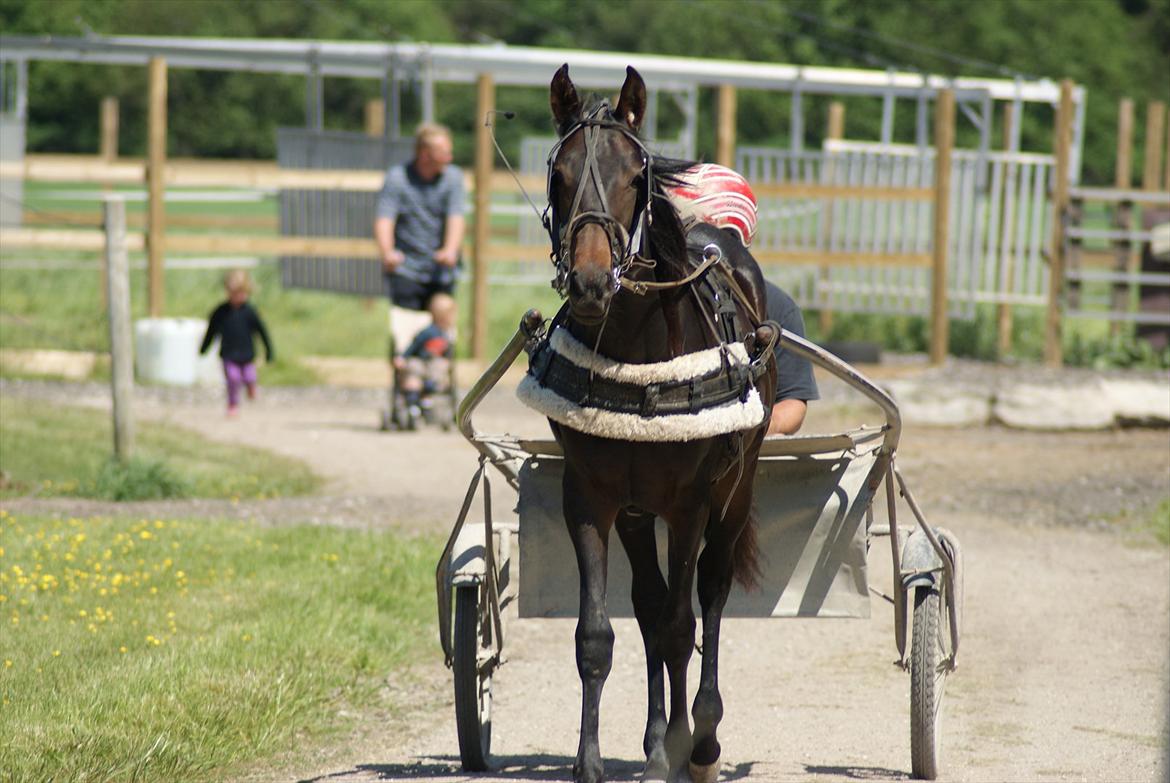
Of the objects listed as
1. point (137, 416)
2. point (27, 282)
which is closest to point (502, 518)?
point (137, 416)

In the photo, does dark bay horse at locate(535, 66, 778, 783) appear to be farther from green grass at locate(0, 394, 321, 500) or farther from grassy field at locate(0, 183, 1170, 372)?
grassy field at locate(0, 183, 1170, 372)

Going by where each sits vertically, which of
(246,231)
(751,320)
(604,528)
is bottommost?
(246,231)

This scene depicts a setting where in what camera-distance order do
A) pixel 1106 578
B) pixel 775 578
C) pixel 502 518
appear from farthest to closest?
pixel 502 518 < pixel 1106 578 < pixel 775 578

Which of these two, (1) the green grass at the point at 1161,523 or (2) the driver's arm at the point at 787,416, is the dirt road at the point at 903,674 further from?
(2) the driver's arm at the point at 787,416

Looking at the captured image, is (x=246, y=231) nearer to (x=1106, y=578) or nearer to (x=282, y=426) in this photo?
(x=282, y=426)

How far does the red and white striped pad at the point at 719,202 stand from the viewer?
545cm

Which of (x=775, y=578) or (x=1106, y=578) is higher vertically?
(x=775, y=578)

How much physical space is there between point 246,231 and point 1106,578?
107ft

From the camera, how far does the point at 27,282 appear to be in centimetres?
2164

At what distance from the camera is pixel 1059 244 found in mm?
17547

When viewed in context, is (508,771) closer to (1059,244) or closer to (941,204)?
(941,204)

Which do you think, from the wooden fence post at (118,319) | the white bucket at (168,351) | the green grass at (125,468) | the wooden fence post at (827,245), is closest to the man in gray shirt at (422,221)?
the green grass at (125,468)

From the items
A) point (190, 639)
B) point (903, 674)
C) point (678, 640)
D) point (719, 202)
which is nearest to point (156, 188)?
Answer: point (190, 639)

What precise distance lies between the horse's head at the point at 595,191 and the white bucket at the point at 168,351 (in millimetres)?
11653
